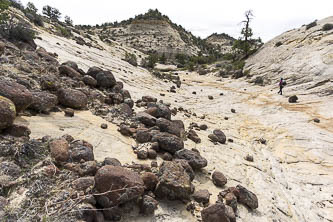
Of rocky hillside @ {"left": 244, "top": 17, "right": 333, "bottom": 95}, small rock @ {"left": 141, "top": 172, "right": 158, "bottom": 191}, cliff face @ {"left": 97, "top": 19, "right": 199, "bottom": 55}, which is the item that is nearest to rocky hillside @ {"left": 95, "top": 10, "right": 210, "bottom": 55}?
cliff face @ {"left": 97, "top": 19, "right": 199, "bottom": 55}

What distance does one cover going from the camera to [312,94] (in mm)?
17188

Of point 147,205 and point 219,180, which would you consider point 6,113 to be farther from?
point 219,180

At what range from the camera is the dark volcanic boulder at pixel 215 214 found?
3.95 m

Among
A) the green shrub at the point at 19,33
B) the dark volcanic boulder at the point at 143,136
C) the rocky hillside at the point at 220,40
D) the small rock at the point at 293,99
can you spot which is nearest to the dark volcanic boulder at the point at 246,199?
the dark volcanic boulder at the point at 143,136

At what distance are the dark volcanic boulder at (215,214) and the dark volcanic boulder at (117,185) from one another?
1340mm

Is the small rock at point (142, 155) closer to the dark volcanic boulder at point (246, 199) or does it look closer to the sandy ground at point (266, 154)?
the sandy ground at point (266, 154)

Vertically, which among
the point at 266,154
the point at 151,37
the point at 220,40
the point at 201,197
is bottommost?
the point at 266,154

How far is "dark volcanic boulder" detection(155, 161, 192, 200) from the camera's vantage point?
4305 millimetres

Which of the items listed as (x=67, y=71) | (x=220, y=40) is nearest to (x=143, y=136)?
(x=67, y=71)

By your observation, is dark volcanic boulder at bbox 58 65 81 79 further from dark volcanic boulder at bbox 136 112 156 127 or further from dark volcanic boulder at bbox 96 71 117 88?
dark volcanic boulder at bbox 136 112 156 127

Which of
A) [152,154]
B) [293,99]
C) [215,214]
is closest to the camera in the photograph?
[215,214]

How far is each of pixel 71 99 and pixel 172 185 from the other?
15.2 ft

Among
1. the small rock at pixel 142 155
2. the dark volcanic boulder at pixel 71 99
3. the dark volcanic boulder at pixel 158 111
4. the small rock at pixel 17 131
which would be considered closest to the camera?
the small rock at pixel 17 131

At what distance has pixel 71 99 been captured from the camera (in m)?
6.98
